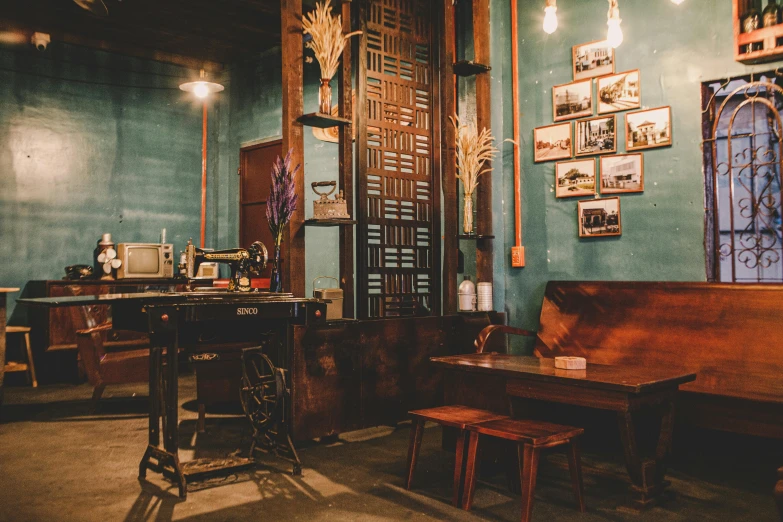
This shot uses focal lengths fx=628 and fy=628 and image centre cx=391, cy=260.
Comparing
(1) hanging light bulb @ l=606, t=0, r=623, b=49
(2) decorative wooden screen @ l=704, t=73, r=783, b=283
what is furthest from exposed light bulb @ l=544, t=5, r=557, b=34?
(2) decorative wooden screen @ l=704, t=73, r=783, b=283

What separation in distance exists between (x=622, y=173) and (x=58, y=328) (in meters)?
5.87

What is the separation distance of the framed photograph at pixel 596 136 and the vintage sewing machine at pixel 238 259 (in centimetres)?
268

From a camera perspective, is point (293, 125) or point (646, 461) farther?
point (293, 125)

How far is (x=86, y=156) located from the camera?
7.64m

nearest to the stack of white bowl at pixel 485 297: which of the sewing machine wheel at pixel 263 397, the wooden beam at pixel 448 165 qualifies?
the wooden beam at pixel 448 165

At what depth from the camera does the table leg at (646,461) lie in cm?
292

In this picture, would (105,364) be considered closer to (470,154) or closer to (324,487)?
(324,487)

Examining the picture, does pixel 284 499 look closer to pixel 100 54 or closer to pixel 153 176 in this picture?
pixel 153 176

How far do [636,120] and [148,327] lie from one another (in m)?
3.66

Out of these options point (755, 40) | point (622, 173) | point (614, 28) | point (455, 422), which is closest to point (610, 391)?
point (455, 422)

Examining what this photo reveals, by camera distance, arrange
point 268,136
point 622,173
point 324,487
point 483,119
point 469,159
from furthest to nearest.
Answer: point 268,136, point 483,119, point 469,159, point 622,173, point 324,487

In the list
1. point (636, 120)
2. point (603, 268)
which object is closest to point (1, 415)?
point (603, 268)

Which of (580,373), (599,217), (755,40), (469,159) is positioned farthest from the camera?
(469,159)

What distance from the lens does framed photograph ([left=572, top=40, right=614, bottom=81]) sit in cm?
483
